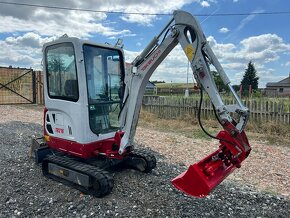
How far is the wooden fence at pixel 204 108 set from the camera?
11.0 metres

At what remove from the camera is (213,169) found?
13.3ft

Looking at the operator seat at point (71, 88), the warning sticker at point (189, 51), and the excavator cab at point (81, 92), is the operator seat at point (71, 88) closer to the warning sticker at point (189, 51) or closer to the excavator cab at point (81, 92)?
the excavator cab at point (81, 92)

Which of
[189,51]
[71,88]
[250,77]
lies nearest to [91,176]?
[71,88]

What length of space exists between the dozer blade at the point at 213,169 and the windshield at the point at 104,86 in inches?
78.0

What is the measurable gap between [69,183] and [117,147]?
0.98 meters

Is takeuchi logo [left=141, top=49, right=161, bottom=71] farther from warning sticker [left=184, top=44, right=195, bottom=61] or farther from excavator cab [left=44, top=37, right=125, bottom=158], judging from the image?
excavator cab [left=44, top=37, right=125, bottom=158]

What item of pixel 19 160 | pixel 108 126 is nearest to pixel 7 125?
pixel 19 160

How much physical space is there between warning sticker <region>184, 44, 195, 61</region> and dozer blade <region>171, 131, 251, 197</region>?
3.77 ft

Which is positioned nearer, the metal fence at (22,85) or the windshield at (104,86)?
the windshield at (104,86)

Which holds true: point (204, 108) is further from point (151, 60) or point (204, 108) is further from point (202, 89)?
point (202, 89)

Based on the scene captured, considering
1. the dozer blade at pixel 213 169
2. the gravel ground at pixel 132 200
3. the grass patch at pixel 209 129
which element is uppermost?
the dozer blade at pixel 213 169

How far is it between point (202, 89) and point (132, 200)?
→ 196 centimetres

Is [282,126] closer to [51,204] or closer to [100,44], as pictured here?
[100,44]

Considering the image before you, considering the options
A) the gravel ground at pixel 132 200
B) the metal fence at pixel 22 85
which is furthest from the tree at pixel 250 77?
the gravel ground at pixel 132 200
